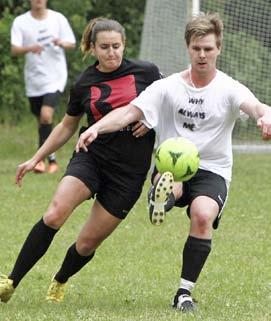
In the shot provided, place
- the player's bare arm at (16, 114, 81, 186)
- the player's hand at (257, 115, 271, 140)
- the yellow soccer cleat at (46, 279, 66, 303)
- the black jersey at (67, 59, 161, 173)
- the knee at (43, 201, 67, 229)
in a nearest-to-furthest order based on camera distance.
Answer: the player's hand at (257, 115, 271, 140), the knee at (43, 201, 67, 229), the black jersey at (67, 59, 161, 173), the player's bare arm at (16, 114, 81, 186), the yellow soccer cleat at (46, 279, 66, 303)

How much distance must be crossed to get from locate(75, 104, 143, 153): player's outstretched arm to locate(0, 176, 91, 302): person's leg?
0.24m

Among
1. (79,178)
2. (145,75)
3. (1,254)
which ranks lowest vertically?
(1,254)

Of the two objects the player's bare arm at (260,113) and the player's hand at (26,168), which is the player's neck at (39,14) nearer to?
the player's hand at (26,168)

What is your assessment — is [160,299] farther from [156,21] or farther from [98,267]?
[156,21]

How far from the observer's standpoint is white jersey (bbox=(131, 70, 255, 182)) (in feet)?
21.1

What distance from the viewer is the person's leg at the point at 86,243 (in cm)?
672

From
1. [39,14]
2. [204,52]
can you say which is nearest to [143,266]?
[204,52]

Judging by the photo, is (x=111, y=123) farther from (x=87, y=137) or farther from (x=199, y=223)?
(x=199, y=223)

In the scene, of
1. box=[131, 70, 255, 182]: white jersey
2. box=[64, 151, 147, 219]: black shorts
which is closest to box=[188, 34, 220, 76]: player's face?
box=[131, 70, 255, 182]: white jersey

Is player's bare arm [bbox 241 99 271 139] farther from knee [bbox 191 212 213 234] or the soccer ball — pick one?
knee [bbox 191 212 213 234]

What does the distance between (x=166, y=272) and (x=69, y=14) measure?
12237 millimetres

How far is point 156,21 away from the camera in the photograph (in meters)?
15.1

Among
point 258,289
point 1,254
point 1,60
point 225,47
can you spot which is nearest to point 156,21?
point 225,47

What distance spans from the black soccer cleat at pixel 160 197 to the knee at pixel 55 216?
2.04 feet
